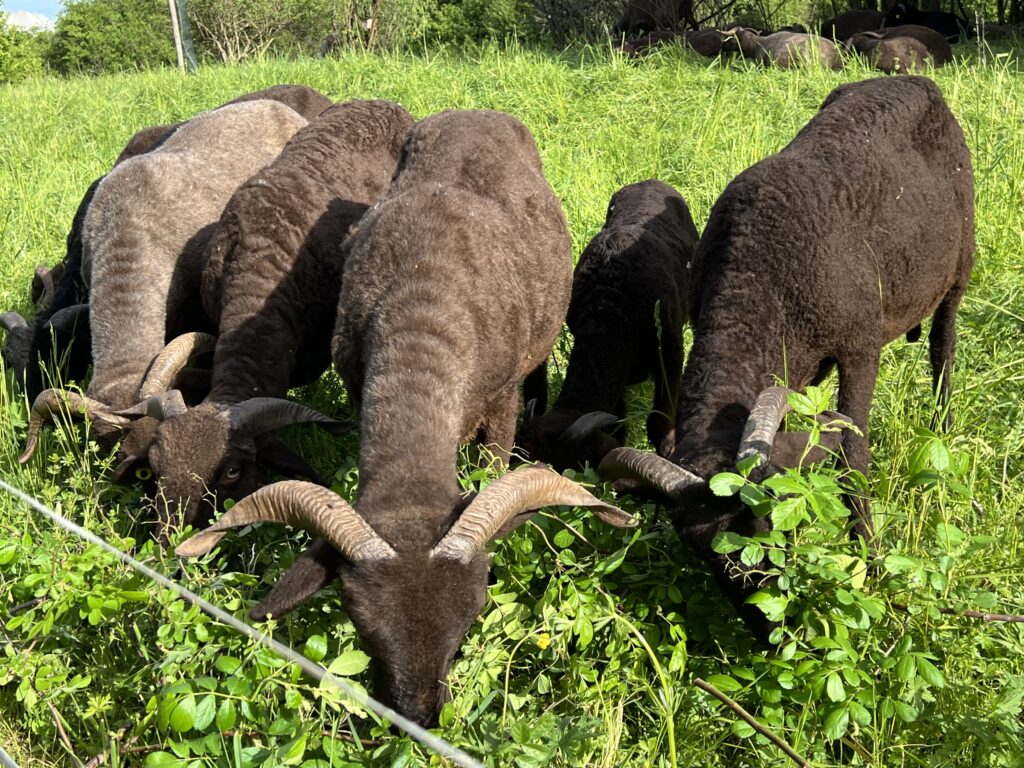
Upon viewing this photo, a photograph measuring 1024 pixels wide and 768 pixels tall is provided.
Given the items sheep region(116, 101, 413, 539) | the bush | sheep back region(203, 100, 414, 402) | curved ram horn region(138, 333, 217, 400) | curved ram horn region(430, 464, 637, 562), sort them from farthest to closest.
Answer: the bush → sheep back region(203, 100, 414, 402) → curved ram horn region(138, 333, 217, 400) → sheep region(116, 101, 413, 539) → curved ram horn region(430, 464, 637, 562)

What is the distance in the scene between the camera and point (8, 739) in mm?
3750

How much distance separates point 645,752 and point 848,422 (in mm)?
1364

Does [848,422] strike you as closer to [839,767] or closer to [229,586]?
[839,767]

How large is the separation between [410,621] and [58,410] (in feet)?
10.5

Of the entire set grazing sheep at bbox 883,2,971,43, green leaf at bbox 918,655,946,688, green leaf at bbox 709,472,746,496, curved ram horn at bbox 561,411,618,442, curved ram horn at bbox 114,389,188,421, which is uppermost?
grazing sheep at bbox 883,2,971,43

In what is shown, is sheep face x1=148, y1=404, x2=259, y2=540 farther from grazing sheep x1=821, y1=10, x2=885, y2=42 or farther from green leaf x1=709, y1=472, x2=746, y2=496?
grazing sheep x1=821, y1=10, x2=885, y2=42

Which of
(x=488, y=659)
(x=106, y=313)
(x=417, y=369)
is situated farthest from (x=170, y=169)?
(x=488, y=659)

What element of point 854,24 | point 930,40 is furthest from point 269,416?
point 854,24

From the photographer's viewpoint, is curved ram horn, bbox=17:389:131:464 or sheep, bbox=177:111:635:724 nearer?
sheep, bbox=177:111:635:724

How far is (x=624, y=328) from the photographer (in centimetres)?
612

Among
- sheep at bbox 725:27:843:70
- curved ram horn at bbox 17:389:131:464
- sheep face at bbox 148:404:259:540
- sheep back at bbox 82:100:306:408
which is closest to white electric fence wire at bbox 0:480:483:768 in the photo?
sheep face at bbox 148:404:259:540

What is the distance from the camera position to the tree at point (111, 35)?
4675cm

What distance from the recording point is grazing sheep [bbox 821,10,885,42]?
61.2 feet

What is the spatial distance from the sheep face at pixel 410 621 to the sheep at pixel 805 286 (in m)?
1.01
